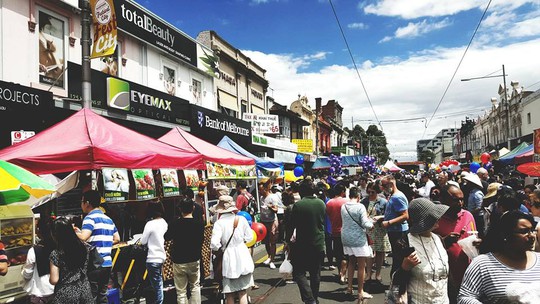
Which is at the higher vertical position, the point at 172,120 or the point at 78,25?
the point at 78,25

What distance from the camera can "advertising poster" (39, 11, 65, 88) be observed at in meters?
11.5

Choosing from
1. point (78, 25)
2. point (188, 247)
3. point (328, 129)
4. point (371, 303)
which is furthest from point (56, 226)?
point (328, 129)

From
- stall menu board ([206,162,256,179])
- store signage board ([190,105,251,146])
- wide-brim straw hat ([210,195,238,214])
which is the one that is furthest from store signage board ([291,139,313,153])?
wide-brim straw hat ([210,195,238,214])

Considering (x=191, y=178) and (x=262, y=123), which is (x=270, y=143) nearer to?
(x=262, y=123)

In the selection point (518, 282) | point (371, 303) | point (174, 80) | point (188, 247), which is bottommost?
point (371, 303)

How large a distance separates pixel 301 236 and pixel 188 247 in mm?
1650

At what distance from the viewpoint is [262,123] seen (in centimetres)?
2552

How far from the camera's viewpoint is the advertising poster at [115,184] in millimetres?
Result: 6723

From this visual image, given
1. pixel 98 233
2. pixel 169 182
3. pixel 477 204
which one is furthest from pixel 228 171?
pixel 477 204

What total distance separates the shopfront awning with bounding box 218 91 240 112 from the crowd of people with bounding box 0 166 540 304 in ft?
51.3

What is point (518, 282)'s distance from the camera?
249 centimetres

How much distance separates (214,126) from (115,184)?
11.9m

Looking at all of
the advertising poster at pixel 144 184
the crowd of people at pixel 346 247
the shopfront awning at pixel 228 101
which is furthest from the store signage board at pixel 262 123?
the advertising poster at pixel 144 184

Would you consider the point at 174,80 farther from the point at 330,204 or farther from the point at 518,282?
the point at 518,282
